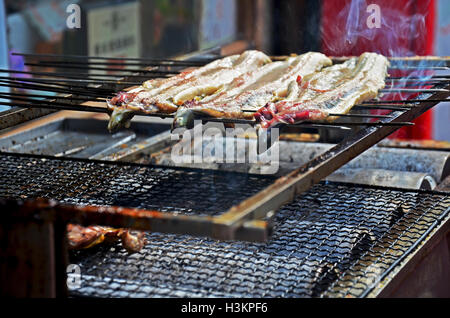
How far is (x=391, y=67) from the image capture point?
480 cm

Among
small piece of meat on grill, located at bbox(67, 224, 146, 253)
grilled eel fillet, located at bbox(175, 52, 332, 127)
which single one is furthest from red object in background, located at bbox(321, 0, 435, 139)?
small piece of meat on grill, located at bbox(67, 224, 146, 253)

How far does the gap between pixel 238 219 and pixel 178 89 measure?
1.77m

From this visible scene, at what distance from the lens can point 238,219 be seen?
81.7 inches

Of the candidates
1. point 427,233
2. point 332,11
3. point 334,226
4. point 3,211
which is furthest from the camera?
point 332,11

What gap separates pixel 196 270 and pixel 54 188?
1.27 m

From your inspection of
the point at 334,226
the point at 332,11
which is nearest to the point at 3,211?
the point at 334,226

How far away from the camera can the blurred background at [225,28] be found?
21.4 feet

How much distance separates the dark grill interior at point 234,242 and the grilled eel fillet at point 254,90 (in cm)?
50

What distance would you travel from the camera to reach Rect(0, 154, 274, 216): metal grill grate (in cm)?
373

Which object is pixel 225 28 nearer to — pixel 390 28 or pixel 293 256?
pixel 390 28

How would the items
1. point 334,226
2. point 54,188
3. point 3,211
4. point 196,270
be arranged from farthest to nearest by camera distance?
1. point 54,188
2. point 334,226
3. point 196,270
4. point 3,211

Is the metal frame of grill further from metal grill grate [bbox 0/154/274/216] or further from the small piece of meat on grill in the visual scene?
metal grill grate [bbox 0/154/274/216]

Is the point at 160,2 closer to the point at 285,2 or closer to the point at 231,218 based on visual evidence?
the point at 285,2

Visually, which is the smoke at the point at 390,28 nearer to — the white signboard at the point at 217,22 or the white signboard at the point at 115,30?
the white signboard at the point at 115,30
